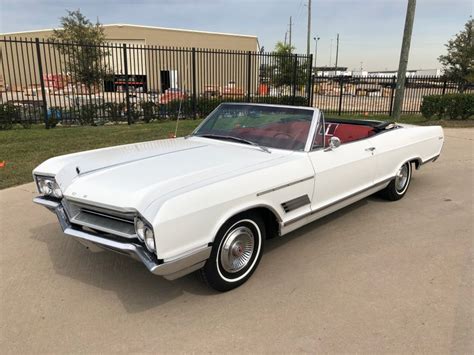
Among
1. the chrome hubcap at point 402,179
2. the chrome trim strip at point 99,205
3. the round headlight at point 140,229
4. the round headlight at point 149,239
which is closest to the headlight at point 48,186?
the chrome trim strip at point 99,205

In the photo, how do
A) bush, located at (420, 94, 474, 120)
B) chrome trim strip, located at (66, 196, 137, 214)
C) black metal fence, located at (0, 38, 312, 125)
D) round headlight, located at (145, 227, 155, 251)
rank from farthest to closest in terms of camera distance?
1. bush, located at (420, 94, 474, 120)
2. black metal fence, located at (0, 38, 312, 125)
3. chrome trim strip, located at (66, 196, 137, 214)
4. round headlight, located at (145, 227, 155, 251)

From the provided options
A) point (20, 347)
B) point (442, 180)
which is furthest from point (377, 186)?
point (20, 347)

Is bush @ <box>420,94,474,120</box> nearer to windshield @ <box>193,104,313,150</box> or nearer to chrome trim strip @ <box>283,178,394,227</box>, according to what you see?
chrome trim strip @ <box>283,178,394,227</box>

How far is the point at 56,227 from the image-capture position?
452 cm

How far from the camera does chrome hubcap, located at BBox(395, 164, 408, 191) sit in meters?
5.44

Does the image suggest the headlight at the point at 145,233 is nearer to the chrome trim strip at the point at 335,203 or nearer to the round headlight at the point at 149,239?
the round headlight at the point at 149,239

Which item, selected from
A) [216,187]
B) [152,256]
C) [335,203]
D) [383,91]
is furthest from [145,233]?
[383,91]

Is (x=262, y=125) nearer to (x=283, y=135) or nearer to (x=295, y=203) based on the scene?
(x=283, y=135)

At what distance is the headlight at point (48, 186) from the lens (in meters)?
3.54

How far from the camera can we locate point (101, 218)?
10.0ft

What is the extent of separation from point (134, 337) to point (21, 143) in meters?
7.60

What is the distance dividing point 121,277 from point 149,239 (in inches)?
39.9

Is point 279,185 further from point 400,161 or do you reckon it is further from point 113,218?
point 400,161

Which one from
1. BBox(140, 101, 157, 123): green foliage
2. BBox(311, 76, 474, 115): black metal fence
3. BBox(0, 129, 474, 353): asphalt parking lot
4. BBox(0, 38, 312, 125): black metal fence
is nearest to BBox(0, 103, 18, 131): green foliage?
BBox(0, 38, 312, 125): black metal fence
